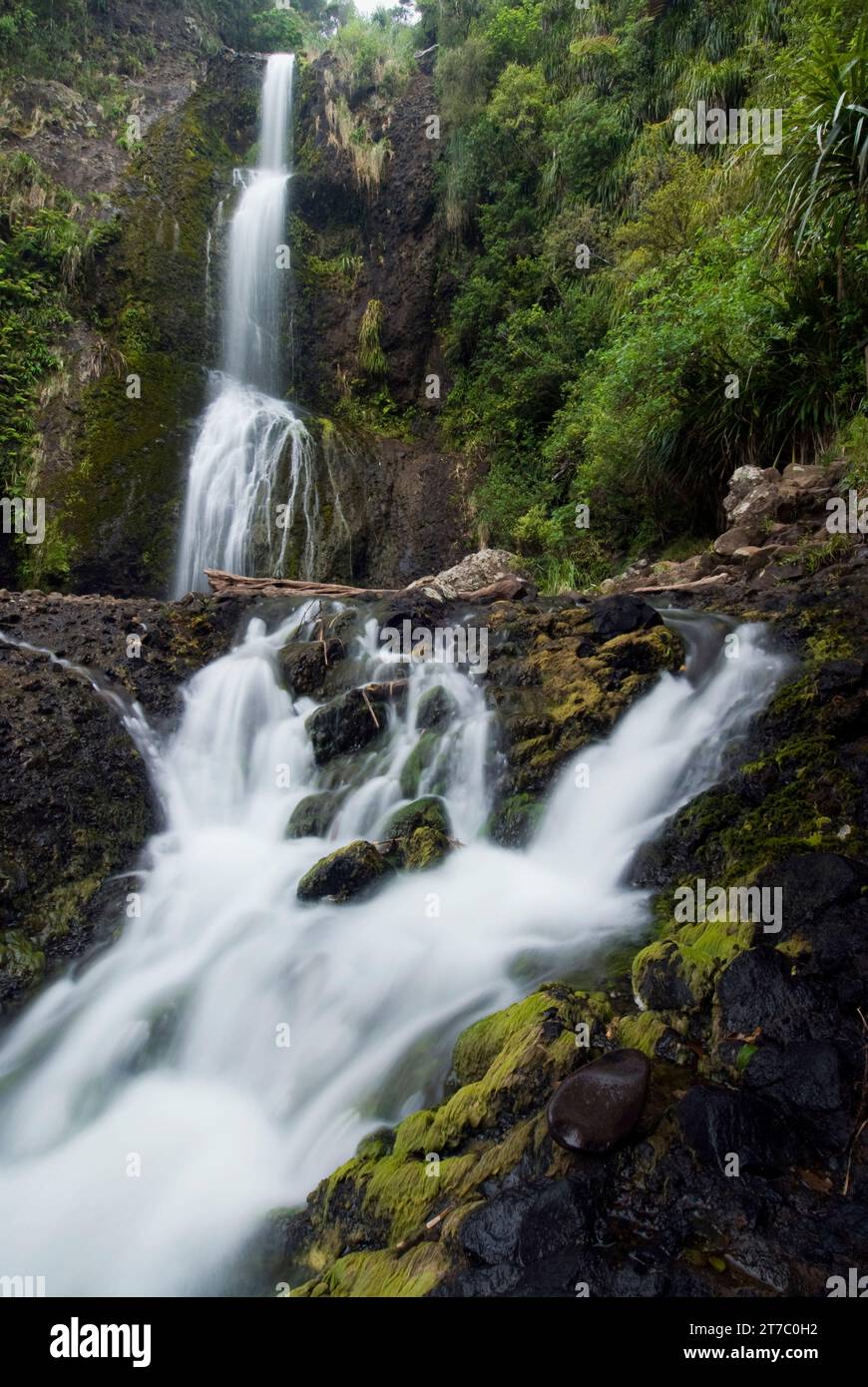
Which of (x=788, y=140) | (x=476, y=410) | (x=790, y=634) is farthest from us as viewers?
(x=476, y=410)

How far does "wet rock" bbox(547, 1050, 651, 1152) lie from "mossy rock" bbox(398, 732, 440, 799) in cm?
351

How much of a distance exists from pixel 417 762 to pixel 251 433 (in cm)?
1070

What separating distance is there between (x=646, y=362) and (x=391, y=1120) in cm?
914

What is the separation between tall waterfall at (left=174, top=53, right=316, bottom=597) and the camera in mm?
13914

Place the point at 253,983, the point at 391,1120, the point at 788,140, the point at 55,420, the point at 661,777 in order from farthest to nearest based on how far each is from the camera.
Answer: the point at 55,420 < the point at 788,140 < the point at 661,777 < the point at 253,983 < the point at 391,1120

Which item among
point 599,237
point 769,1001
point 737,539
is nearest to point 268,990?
point 769,1001

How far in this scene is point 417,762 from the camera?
21.5 feet

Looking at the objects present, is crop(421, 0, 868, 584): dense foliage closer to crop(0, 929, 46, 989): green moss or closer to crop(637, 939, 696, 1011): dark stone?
crop(637, 939, 696, 1011): dark stone

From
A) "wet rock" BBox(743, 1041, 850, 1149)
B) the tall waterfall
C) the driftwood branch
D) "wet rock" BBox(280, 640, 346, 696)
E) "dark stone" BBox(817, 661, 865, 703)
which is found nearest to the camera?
"wet rock" BBox(743, 1041, 850, 1149)

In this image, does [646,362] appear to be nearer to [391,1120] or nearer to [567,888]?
[567,888]

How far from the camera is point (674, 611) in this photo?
7.46m

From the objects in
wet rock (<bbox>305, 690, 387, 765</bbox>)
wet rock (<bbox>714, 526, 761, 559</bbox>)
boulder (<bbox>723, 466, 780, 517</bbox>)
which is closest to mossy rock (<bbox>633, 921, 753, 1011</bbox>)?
wet rock (<bbox>305, 690, 387, 765</bbox>)

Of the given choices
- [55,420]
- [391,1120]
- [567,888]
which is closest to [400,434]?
[55,420]

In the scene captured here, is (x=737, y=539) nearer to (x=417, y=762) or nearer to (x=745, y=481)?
(x=745, y=481)
